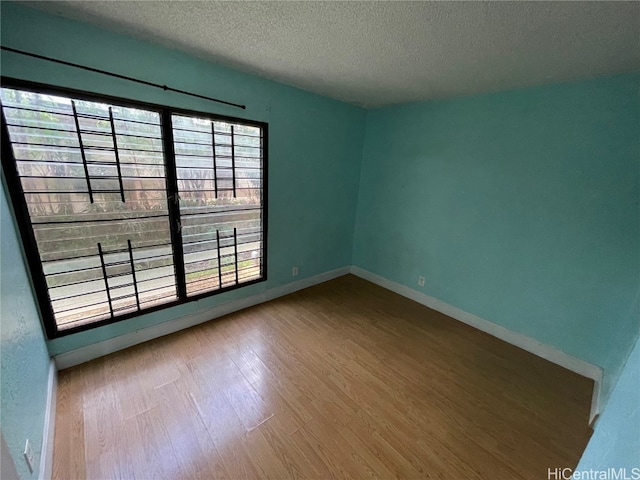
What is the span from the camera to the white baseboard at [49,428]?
1.17m

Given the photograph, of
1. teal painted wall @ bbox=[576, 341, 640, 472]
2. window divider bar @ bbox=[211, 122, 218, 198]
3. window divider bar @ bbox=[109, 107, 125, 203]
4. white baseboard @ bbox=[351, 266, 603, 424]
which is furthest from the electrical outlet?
white baseboard @ bbox=[351, 266, 603, 424]

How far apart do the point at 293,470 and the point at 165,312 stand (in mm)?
1604

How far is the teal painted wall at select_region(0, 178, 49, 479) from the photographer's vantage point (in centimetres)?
92

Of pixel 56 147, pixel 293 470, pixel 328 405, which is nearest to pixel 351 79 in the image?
pixel 56 147

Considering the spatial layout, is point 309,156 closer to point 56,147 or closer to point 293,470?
point 56,147

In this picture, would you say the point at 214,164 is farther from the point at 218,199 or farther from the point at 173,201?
the point at 173,201

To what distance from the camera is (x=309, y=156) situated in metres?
2.76

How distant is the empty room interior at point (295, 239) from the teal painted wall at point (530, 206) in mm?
16

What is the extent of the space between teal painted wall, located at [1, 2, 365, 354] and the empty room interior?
2 centimetres

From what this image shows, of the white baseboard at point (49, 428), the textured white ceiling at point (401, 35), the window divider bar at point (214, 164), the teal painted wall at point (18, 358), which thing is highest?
the textured white ceiling at point (401, 35)

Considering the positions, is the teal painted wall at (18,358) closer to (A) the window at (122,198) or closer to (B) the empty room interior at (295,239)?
(B) the empty room interior at (295,239)

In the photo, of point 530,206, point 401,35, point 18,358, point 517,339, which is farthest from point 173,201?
point 517,339

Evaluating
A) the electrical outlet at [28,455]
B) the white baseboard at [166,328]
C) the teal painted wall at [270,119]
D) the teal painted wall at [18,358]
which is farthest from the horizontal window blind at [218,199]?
the electrical outlet at [28,455]

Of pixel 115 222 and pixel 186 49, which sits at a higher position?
pixel 186 49
